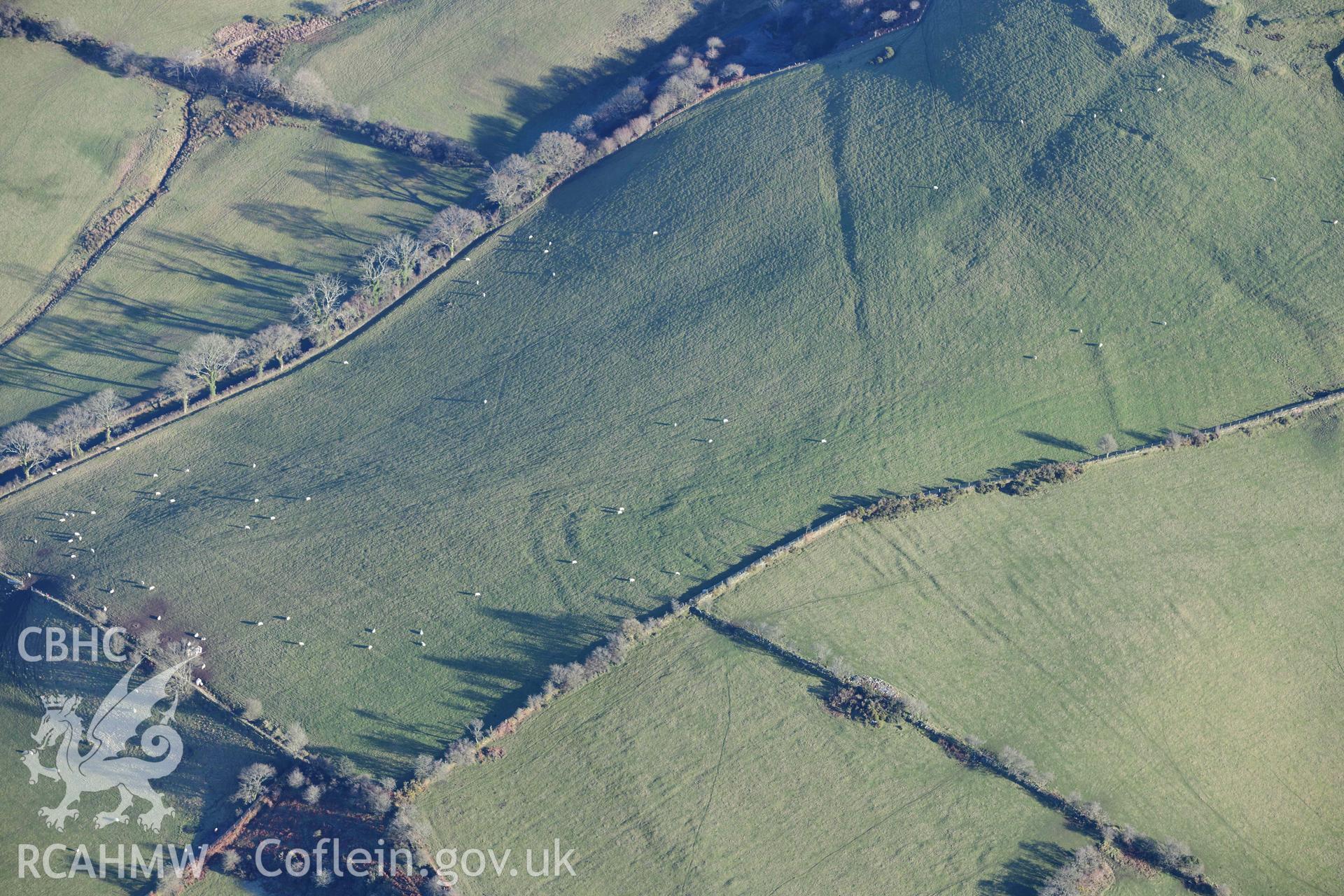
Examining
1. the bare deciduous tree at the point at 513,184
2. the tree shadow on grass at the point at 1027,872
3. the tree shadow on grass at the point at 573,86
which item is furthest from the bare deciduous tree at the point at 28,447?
the tree shadow on grass at the point at 1027,872

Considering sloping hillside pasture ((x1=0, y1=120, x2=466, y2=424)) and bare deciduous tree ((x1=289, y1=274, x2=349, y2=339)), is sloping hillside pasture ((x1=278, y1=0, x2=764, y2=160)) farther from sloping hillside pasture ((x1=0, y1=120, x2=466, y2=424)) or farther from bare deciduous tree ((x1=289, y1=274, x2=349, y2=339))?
bare deciduous tree ((x1=289, y1=274, x2=349, y2=339))

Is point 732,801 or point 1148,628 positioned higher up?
point 1148,628

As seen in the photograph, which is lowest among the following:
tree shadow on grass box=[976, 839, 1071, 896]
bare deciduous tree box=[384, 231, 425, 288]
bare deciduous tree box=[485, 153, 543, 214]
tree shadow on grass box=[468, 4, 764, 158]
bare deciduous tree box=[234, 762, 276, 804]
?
tree shadow on grass box=[976, 839, 1071, 896]

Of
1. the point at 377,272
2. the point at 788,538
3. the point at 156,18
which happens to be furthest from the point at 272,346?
the point at 788,538

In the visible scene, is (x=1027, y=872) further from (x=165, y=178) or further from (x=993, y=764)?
(x=165, y=178)

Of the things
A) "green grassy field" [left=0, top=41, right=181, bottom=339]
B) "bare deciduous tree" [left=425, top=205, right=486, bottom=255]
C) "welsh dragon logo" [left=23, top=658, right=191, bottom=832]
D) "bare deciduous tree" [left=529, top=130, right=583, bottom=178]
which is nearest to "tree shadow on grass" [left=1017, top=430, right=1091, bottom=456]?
"bare deciduous tree" [left=529, top=130, right=583, bottom=178]

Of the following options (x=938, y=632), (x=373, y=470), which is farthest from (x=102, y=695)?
(x=938, y=632)
